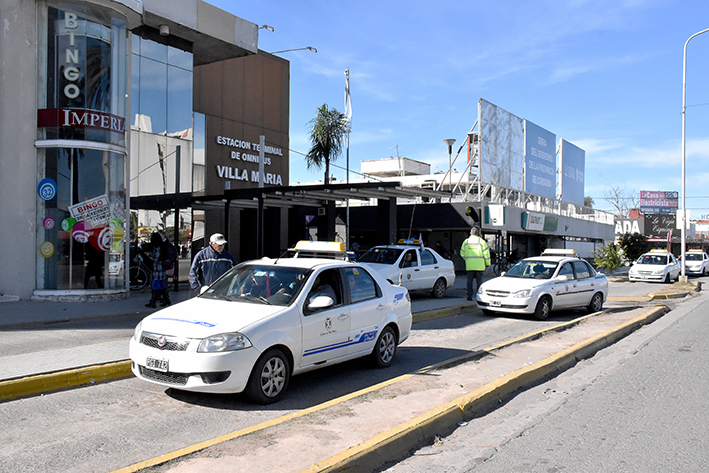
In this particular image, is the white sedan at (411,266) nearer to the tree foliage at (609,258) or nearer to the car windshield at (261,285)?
the car windshield at (261,285)

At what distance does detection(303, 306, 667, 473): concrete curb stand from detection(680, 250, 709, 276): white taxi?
34.3 m

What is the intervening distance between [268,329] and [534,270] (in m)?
9.51

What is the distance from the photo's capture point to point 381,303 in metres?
7.40

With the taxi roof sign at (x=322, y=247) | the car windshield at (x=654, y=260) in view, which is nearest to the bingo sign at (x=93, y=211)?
the taxi roof sign at (x=322, y=247)

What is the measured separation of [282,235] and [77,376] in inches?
839

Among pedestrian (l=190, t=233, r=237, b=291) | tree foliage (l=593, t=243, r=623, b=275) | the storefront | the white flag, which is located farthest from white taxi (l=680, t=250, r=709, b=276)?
pedestrian (l=190, t=233, r=237, b=291)

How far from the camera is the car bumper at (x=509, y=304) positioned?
40.6 ft

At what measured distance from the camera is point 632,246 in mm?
36156

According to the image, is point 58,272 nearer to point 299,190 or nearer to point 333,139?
point 299,190

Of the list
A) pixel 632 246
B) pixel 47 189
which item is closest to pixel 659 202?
pixel 632 246

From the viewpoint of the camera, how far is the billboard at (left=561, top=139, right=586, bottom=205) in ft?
133

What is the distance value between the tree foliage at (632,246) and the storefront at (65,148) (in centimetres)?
3179

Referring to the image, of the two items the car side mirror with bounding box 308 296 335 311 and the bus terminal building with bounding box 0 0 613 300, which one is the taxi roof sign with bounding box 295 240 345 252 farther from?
the bus terminal building with bounding box 0 0 613 300

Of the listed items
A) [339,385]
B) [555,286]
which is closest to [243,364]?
[339,385]
